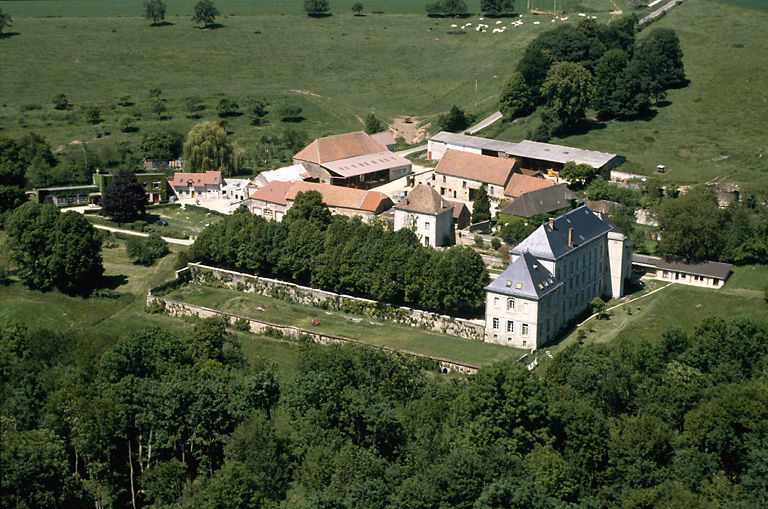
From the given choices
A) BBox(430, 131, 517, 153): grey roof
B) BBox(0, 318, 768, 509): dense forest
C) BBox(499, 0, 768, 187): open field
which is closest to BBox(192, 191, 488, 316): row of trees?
BBox(0, 318, 768, 509): dense forest

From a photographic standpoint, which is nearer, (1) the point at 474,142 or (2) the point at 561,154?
(2) the point at 561,154

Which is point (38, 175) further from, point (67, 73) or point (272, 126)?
point (67, 73)

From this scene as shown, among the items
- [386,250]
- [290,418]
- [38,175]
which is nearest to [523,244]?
[386,250]

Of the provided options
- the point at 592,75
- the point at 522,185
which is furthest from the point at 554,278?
the point at 592,75

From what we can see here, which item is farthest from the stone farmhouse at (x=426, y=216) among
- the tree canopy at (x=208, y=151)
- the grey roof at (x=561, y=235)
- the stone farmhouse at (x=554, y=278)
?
the tree canopy at (x=208, y=151)

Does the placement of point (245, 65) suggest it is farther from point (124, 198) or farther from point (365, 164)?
point (124, 198)

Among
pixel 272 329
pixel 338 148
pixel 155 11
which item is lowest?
pixel 272 329

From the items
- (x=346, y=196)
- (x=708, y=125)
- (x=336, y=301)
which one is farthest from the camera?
(x=708, y=125)
